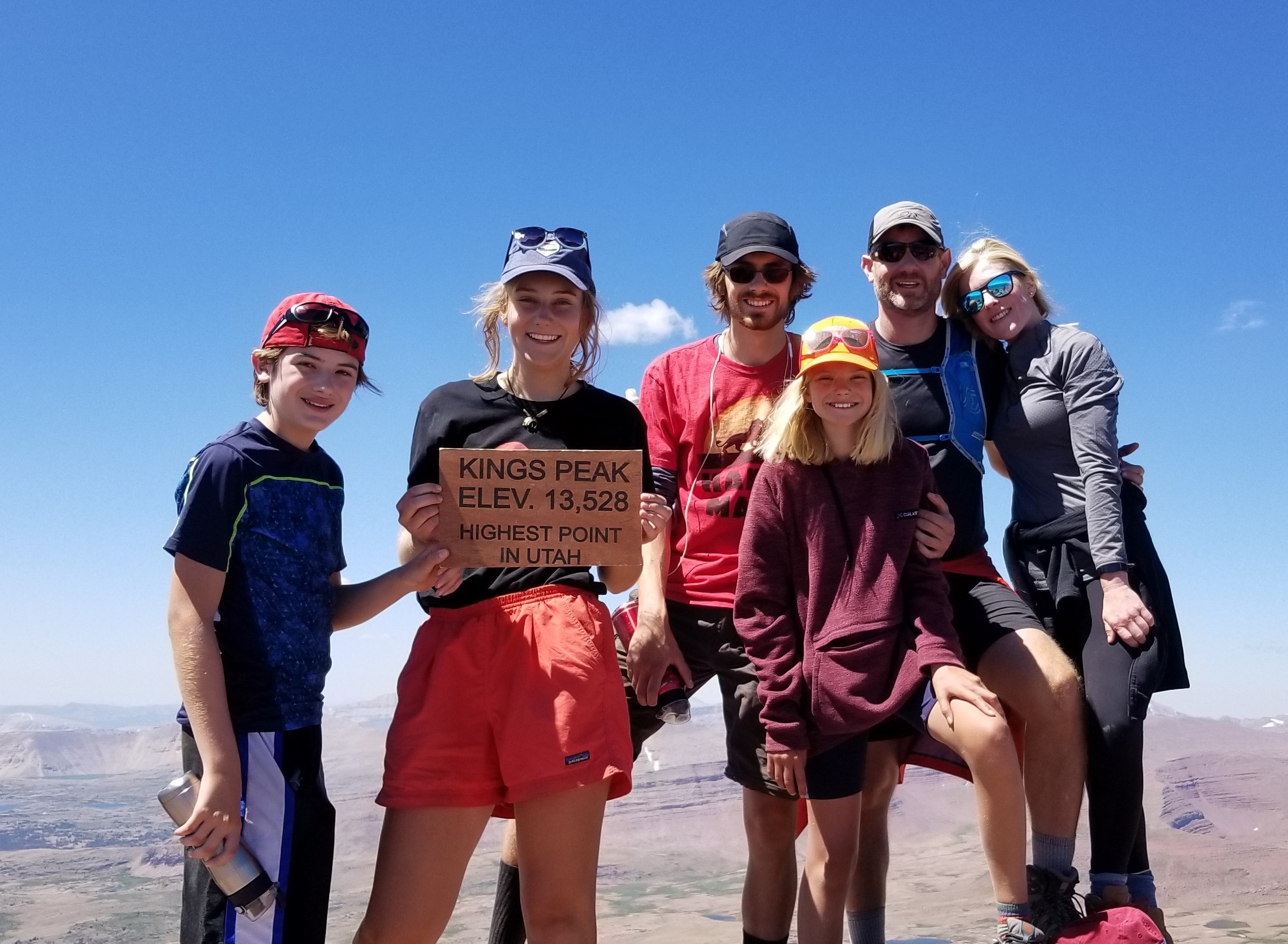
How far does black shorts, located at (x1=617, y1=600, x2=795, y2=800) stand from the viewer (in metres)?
4.62

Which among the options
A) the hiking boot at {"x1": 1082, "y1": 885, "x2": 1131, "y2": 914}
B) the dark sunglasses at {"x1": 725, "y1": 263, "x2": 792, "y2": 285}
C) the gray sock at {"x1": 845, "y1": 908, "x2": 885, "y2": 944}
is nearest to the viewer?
the hiking boot at {"x1": 1082, "y1": 885, "x2": 1131, "y2": 914}

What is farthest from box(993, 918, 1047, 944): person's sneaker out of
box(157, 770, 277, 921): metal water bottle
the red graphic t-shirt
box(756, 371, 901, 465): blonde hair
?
box(157, 770, 277, 921): metal water bottle

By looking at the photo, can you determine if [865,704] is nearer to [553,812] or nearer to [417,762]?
[553,812]

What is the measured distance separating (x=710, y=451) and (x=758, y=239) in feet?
3.67

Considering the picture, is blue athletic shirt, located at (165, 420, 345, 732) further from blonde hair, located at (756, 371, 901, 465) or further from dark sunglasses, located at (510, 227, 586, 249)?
blonde hair, located at (756, 371, 901, 465)

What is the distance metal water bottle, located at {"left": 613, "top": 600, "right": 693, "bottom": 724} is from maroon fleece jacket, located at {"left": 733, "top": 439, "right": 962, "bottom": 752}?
0.65 meters

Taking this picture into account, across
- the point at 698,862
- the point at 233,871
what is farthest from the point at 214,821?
the point at 698,862

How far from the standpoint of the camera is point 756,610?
4.23 metres

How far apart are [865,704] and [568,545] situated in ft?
4.76

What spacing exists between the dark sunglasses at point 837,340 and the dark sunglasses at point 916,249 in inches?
34.2

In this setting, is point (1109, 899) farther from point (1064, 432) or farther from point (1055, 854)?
point (1064, 432)

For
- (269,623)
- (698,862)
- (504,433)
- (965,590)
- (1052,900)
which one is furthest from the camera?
(698,862)

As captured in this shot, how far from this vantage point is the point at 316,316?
3.65 metres

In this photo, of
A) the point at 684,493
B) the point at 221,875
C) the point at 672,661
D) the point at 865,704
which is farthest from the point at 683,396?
the point at 221,875
